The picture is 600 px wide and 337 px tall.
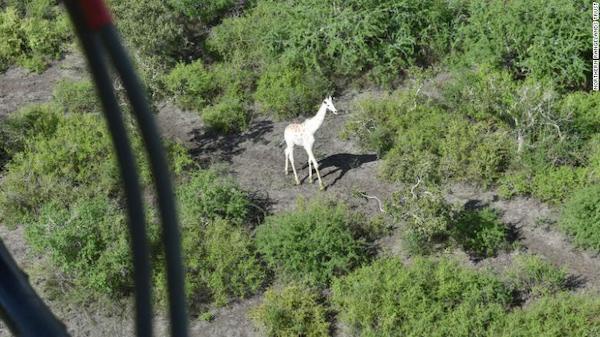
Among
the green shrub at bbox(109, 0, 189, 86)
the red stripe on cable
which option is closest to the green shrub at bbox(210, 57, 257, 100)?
the green shrub at bbox(109, 0, 189, 86)

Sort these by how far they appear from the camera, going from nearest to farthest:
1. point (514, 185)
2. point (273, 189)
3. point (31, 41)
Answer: point (514, 185)
point (273, 189)
point (31, 41)

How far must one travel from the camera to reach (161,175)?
1.26 meters

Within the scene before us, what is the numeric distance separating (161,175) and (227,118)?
13.1 metres

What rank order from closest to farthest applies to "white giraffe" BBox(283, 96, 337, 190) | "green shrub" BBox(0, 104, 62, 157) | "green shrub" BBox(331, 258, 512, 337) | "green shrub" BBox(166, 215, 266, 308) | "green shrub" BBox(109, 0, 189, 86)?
"green shrub" BBox(331, 258, 512, 337), "green shrub" BBox(166, 215, 266, 308), "white giraffe" BBox(283, 96, 337, 190), "green shrub" BBox(0, 104, 62, 157), "green shrub" BBox(109, 0, 189, 86)

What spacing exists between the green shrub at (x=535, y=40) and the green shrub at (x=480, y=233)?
3.90 m

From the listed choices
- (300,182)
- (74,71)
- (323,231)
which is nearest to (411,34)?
(300,182)

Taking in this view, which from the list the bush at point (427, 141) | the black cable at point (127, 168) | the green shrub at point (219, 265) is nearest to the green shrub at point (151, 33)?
the bush at point (427, 141)

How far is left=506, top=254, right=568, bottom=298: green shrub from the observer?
33.8ft

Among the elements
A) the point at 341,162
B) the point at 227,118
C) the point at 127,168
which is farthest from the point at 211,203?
the point at 127,168

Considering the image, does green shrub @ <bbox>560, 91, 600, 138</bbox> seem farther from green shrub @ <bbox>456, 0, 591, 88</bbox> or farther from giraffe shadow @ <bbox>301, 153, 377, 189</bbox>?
giraffe shadow @ <bbox>301, 153, 377, 189</bbox>

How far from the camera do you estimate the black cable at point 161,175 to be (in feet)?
3.91

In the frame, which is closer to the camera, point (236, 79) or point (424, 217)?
point (424, 217)

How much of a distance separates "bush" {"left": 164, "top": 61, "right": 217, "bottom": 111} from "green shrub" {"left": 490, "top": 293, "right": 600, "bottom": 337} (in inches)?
298

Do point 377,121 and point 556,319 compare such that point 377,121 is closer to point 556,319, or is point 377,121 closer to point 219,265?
point 219,265
